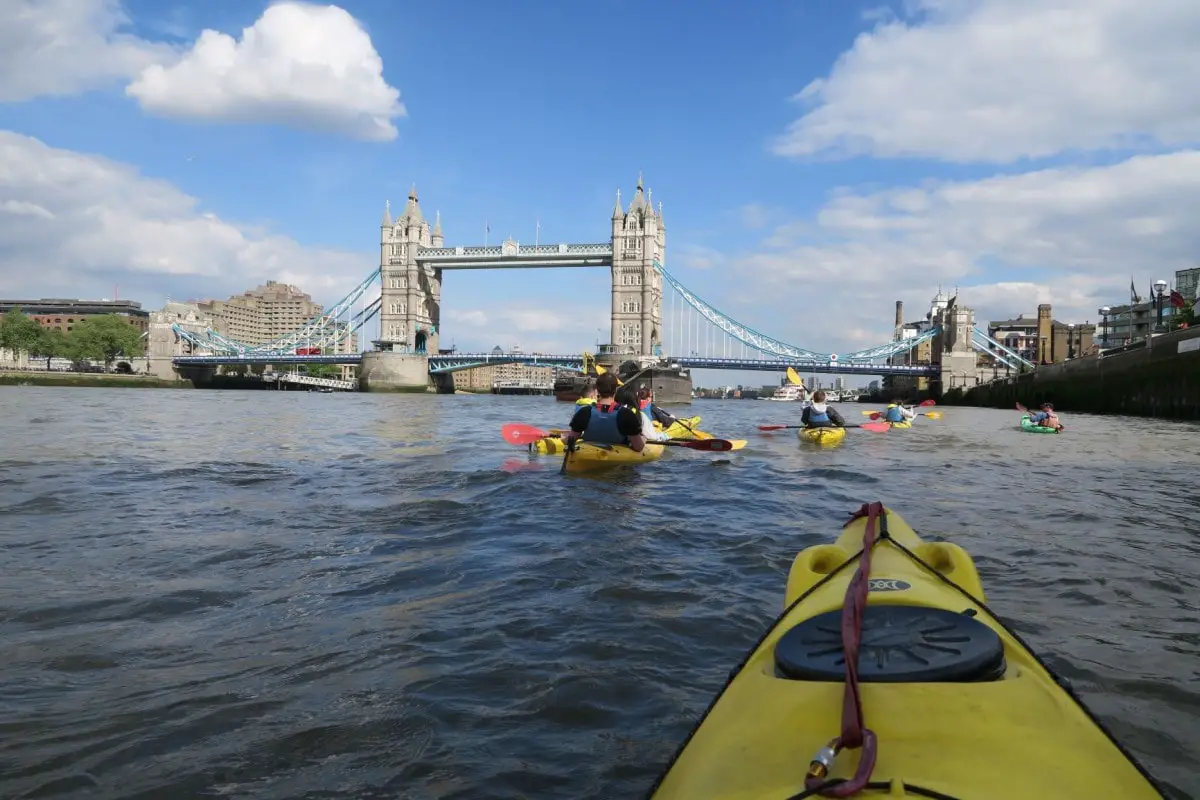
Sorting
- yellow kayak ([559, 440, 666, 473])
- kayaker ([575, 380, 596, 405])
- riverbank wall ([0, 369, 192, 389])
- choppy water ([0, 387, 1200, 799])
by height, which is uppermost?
riverbank wall ([0, 369, 192, 389])

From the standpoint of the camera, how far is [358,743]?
2754 mm

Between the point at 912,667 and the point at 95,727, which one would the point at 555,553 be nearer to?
the point at 95,727

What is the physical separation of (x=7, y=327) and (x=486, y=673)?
347ft

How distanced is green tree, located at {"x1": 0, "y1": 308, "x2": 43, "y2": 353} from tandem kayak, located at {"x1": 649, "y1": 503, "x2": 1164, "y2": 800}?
106513mm

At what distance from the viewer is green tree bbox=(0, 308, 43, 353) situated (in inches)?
3349

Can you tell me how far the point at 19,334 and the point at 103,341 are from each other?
27.8 ft

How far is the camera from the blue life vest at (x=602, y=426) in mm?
10312

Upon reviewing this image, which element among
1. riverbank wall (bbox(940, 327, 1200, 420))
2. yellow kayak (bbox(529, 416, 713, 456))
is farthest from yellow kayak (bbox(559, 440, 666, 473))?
riverbank wall (bbox(940, 327, 1200, 420))

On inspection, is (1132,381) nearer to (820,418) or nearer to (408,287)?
(820,418)

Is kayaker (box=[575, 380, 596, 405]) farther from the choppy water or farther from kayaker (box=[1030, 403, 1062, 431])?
kayaker (box=[1030, 403, 1062, 431])

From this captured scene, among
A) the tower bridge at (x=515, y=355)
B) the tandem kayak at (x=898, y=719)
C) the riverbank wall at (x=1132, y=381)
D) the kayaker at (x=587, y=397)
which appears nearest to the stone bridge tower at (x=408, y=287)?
the tower bridge at (x=515, y=355)

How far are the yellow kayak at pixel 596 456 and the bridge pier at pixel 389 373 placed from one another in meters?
74.3

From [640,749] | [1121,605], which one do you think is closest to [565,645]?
[640,749]

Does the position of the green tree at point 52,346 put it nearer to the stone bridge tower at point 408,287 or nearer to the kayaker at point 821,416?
the stone bridge tower at point 408,287
